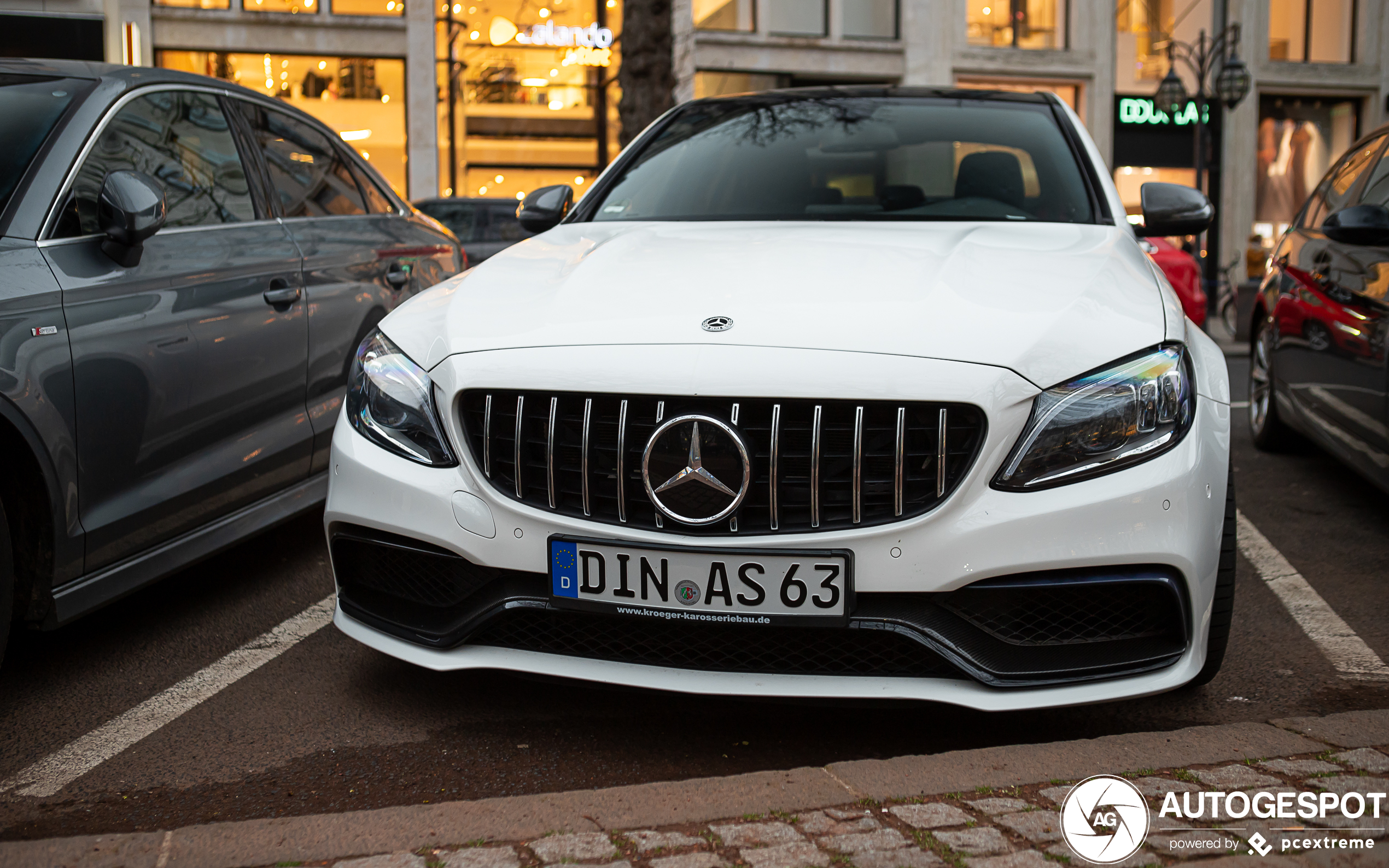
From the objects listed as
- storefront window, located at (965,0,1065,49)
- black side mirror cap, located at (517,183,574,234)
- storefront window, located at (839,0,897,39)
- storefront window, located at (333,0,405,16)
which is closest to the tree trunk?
black side mirror cap, located at (517,183,574,234)

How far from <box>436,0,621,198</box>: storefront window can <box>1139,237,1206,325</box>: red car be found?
11.5 m

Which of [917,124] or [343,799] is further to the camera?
[917,124]

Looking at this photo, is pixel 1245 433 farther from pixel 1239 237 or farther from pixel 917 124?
pixel 1239 237

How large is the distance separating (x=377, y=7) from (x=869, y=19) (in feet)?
29.5

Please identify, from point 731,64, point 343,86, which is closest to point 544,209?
point 343,86

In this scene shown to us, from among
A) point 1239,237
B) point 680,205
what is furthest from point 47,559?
point 1239,237

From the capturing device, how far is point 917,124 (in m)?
4.09

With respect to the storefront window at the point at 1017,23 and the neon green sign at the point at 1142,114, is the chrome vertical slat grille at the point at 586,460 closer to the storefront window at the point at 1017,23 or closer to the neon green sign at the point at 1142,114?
the storefront window at the point at 1017,23

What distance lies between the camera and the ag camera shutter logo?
6.55 feet

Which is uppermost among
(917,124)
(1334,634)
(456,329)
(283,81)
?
(283,81)

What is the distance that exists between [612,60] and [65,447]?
64.5ft

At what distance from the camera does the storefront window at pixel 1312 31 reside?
82.6 feet

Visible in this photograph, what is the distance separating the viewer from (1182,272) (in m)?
10.9

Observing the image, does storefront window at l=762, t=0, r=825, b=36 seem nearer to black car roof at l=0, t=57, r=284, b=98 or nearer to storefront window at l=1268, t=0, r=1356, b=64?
storefront window at l=1268, t=0, r=1356, b=64
